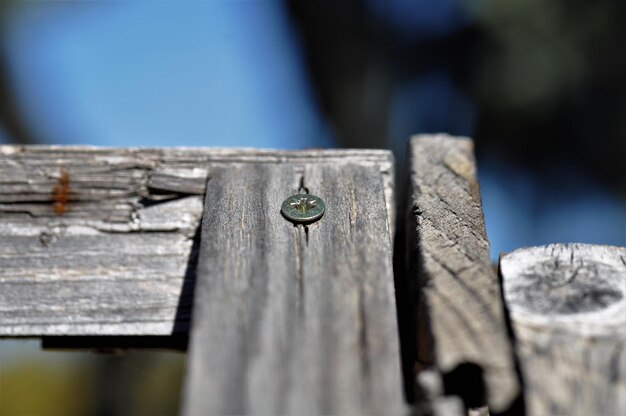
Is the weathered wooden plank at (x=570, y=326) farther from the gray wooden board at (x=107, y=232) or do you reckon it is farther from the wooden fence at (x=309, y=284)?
the gray wooden board at (x=107, y=232)

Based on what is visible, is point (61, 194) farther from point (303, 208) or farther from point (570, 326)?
point (570, 326)

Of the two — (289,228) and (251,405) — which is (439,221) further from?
(251,405)

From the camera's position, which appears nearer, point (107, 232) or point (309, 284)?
point (309, 284)

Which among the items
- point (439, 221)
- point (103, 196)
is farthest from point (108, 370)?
point (439, 221)

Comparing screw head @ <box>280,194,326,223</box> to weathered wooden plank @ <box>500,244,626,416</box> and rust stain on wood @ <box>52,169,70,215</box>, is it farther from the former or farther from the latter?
rust stain on wood @ <box>52,169,70,215</box>

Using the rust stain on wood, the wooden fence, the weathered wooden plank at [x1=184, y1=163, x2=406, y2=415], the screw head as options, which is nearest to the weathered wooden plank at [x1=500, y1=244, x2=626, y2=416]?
the wooden fence

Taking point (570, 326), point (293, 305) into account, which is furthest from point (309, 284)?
point (570, 326)
